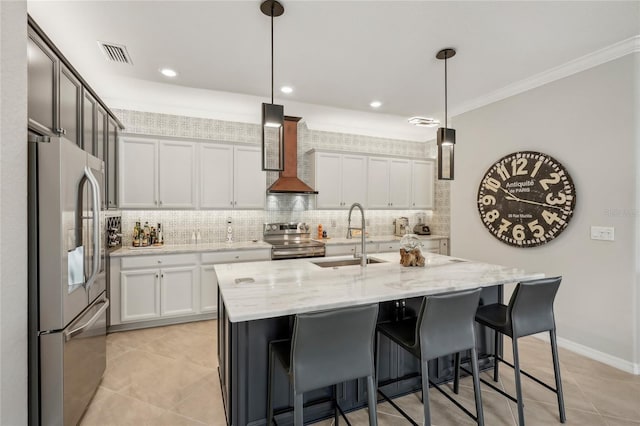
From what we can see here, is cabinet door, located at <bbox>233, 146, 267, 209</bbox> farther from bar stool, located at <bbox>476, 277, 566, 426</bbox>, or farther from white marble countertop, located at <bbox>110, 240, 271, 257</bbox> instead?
bar stool, located at <bbox>476, 277, 566, 426</bbox>

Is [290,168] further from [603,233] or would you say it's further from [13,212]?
[603,233]

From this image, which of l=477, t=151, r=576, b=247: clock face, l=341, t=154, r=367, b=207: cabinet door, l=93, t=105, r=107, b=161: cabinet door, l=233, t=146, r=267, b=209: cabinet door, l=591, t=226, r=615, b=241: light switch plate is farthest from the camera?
l=341, t=154, r=367, b=207: cabinet door

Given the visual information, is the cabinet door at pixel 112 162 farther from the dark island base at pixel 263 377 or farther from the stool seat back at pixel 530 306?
the stool seat back at pixel 530 306

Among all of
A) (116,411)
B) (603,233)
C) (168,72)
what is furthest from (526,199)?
(116,411)

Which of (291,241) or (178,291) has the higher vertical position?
(291,241)

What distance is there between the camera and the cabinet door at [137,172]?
148 inches

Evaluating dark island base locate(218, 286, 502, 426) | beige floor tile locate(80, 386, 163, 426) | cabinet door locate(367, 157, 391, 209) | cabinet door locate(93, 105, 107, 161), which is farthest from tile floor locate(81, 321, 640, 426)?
cabinet door locate(367, 157, 391, 209)

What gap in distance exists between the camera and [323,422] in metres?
1.99

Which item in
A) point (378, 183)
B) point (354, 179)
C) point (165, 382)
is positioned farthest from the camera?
point (378, 183)

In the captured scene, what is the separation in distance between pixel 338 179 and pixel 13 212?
3.95 metres

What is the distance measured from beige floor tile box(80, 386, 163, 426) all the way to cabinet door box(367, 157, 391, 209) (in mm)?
4006

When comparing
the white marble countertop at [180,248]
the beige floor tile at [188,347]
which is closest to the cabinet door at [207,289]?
the white marble countertop at [180,248]

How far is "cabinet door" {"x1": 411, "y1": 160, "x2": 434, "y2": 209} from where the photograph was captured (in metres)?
5.57

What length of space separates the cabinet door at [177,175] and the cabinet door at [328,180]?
6.07ft
